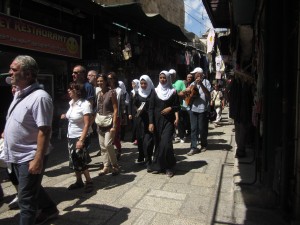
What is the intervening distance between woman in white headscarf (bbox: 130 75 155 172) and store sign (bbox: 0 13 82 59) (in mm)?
3022

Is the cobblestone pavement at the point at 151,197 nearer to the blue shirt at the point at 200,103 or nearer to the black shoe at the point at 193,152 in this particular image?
the black shoe at the point at 193,152

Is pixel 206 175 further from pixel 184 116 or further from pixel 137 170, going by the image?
pixel 184 116

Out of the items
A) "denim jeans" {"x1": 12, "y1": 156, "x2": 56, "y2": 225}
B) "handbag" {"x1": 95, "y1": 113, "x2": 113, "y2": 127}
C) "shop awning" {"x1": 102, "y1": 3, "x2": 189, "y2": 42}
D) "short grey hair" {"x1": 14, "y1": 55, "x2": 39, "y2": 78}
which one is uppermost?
"shop awning" {"x1": 102, "y1": 3, "x2": 189, "y2": 42}

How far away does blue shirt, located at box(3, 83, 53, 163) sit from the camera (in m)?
2.87

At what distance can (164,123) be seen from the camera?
5.45m

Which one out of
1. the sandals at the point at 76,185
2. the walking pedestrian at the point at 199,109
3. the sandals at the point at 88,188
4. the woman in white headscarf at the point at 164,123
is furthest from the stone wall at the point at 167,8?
the sandals at the point at 88,188

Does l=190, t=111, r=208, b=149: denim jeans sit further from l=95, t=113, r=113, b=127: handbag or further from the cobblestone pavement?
l=95, t=113, r=113, b=127: handbag

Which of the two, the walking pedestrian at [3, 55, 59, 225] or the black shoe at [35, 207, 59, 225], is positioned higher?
the walking pedestrian at [3, 55, 59, 225]

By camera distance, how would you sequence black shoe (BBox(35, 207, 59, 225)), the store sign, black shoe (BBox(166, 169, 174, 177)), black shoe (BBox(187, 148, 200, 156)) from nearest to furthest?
black shoe (BBox(35, 207, 59, 225)), black shoe (BBox(166, 169, 174, 177)), the store sign, black shoe (BBox(187, 148, 200, 156))

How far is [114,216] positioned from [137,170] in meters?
2.00

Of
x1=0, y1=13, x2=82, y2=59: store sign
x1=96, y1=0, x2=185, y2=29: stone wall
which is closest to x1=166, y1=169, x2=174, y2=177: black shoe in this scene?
x1=0, y1=13, x2=82, y2=59: store sign

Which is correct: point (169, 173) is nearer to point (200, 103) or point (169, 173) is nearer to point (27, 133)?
point (200, 103)

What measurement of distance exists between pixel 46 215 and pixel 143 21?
7890 millimetres

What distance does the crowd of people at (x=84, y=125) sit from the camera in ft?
9.43
